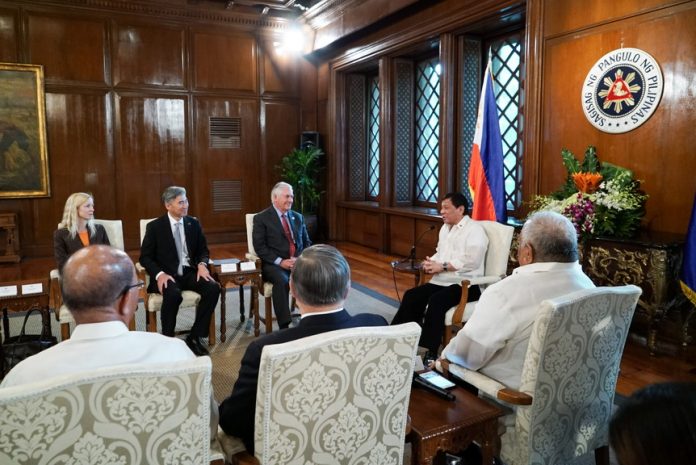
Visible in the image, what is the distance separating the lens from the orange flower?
392cm

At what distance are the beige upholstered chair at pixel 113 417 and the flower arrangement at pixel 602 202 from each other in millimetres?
3187

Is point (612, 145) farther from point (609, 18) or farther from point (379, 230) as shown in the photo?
point (379, 230)

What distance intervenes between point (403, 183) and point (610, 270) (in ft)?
13.3

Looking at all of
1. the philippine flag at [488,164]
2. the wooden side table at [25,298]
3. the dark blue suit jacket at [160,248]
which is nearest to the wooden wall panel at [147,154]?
the dark blue suit jacket at [160,248]

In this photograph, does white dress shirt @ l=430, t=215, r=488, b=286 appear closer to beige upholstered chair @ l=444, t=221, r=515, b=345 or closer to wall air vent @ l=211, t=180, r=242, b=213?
beige upholstered chair @ l=444, t=221, r=515, b=345

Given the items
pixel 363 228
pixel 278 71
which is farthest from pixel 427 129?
pixel 278 71

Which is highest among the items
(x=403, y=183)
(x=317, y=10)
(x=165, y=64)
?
(x=317, y=10)

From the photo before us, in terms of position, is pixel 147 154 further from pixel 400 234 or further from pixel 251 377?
pixel 251 377

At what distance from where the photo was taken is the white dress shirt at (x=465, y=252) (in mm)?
3594

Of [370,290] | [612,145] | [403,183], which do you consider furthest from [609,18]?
[403,183]

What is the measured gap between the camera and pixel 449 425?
5.26 feet

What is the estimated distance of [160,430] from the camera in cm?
120

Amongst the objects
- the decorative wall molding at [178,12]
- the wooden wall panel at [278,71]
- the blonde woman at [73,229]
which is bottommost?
the blonde woman at [73,229]

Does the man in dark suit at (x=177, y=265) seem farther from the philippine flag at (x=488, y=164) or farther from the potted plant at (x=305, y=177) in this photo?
the potted plant at (x=305, y=177)
